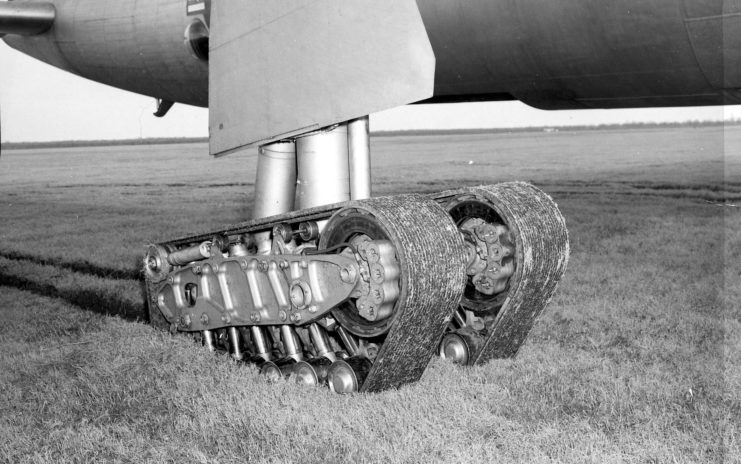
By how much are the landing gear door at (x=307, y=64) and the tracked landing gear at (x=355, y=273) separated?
269mm

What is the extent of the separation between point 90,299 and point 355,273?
12.6 ft

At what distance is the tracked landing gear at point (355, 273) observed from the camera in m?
3.56

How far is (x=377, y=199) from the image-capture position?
145 inches

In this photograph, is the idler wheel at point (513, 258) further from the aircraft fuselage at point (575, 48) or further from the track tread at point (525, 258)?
the aircraft fuselage at point (575, 48)

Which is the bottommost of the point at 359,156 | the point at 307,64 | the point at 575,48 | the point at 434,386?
the point at 434,386

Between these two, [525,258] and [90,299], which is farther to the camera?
[90,299]

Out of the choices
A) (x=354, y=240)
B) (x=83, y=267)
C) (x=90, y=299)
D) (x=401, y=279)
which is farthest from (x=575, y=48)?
(x=83, y=267)

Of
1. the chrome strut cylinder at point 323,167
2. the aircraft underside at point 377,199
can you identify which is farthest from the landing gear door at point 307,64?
the chrome strut cylinder at point 323,167

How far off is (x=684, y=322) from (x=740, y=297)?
0.87 metres

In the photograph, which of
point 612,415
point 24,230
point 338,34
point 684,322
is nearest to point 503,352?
point 612,415

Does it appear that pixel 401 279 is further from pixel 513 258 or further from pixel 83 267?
pixel 83 267

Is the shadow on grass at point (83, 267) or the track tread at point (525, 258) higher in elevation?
the track tread at point (525, 258)

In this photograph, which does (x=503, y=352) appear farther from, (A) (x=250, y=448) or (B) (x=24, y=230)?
(B) (x=24, y=230)

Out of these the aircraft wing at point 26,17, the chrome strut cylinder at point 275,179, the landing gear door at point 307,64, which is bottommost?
the chrome strut cylinder at point 275,179
